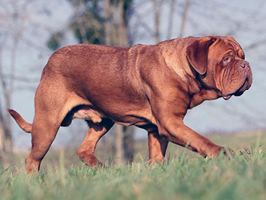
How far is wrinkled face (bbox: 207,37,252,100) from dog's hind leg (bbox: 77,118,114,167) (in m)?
→ 1.94

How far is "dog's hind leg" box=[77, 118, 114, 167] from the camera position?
578cm

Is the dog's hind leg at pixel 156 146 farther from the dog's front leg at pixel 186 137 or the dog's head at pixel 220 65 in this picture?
the dog's head at pixel 220 65

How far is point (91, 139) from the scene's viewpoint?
5.94m

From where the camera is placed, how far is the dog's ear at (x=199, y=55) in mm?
4465

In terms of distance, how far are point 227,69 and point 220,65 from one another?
90 millimetres

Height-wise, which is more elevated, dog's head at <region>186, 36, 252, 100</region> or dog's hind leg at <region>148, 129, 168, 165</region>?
dog's head at <region>186, 36, 252, 100</region>

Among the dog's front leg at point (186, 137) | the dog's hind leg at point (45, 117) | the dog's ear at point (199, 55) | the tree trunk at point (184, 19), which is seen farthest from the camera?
the tree trunk at point (184, 19)

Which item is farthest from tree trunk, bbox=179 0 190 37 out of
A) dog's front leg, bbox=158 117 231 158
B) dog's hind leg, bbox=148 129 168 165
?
dog's front leg, bbox=158 117 231 158

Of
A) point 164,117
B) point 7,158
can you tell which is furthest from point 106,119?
point 7,158

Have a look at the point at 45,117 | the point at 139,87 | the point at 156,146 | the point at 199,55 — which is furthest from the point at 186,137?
the point at 45,117

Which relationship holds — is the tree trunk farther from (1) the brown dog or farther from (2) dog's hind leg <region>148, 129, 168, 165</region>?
(2) dog's hind leg <region>148, 129, 168, 165</region>

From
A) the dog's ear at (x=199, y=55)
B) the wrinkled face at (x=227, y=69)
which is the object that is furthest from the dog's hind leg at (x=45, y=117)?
the wrinkled face at (x=227, y=69)

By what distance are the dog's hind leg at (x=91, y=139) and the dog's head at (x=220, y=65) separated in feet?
6.02

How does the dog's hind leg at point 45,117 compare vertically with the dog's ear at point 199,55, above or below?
below
